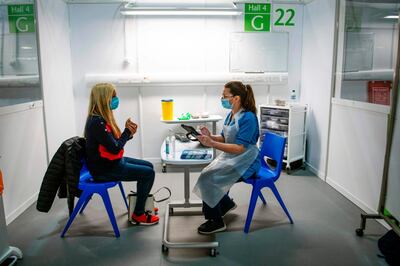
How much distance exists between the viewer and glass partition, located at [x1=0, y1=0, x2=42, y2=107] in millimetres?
2896

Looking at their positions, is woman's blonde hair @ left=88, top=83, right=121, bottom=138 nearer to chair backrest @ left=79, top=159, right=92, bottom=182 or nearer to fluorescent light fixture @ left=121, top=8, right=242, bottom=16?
chair backrest @ left=79, top=159, right=92, bottom=182

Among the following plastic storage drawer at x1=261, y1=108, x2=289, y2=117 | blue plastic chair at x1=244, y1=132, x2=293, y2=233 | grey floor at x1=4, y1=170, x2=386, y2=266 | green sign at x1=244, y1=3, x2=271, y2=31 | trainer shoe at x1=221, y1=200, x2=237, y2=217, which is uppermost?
green sign at x1=244, y1=3, x2=271, y2=31

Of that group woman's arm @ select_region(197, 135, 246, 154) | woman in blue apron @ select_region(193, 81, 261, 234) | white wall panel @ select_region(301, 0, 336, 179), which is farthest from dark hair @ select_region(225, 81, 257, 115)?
white wall panel @ select_region(301, 0, 336, 179)

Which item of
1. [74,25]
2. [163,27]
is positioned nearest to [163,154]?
[163,27]

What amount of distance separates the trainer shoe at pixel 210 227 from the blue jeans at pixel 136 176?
547mm

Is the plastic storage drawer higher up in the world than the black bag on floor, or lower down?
higher up

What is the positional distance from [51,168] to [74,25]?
8.74 ft

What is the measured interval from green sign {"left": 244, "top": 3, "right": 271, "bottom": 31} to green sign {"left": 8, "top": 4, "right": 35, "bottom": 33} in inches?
107

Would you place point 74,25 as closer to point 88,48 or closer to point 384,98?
point 88,48

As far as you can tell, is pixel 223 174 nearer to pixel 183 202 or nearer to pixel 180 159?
pixel 180 159

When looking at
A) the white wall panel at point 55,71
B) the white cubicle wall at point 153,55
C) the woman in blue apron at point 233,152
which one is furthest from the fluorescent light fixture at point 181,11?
the woman in blue apron at point 233,152

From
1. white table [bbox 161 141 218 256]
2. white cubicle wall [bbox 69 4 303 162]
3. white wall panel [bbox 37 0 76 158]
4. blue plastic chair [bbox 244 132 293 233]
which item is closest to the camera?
white table [bbox 161 141 218 256]

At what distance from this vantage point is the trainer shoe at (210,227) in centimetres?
270

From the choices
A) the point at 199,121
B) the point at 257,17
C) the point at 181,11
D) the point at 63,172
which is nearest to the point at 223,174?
the point at 63,172
